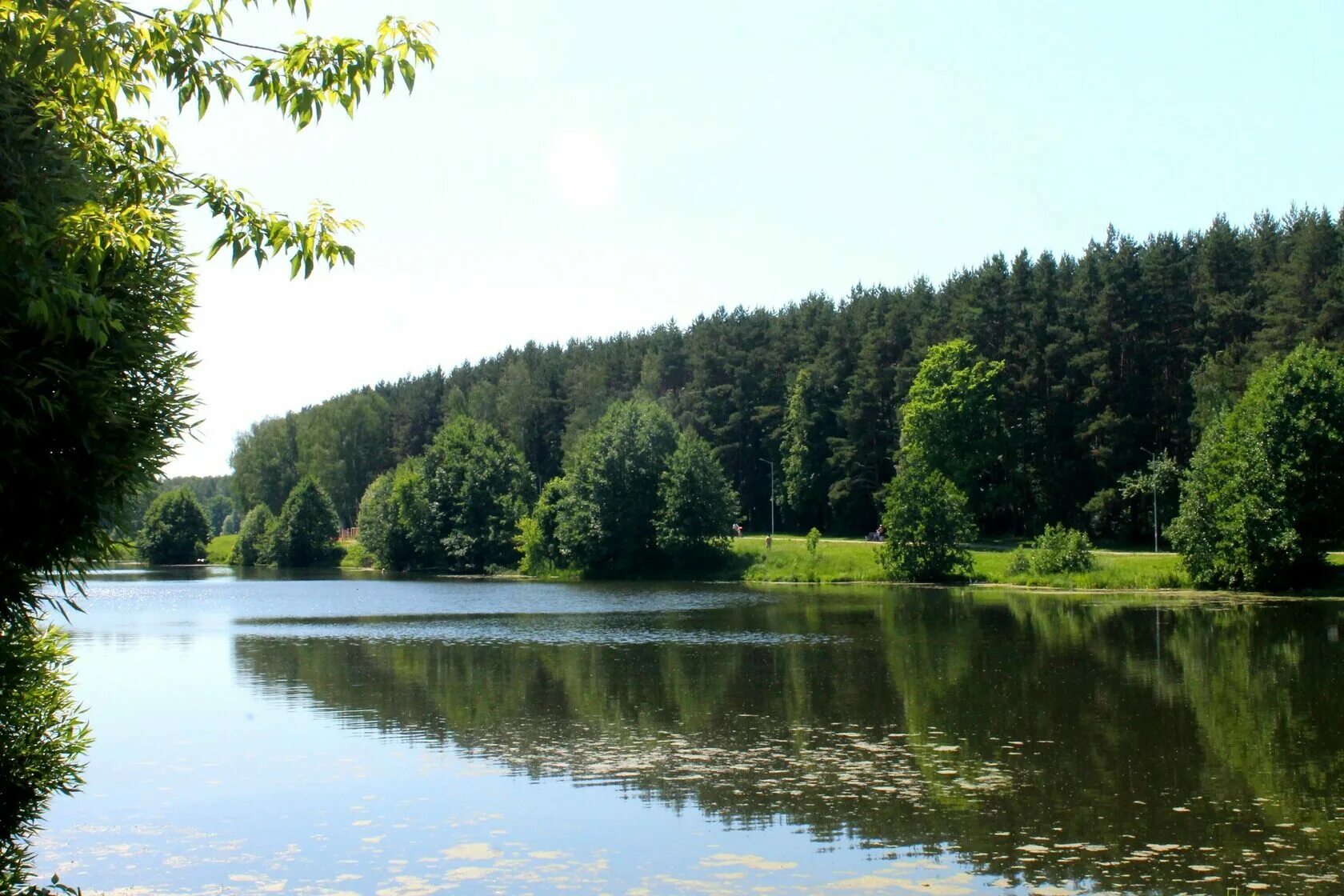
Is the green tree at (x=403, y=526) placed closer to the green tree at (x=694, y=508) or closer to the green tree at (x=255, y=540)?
the green tree at (x=255, y=540)

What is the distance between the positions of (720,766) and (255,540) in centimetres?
12215

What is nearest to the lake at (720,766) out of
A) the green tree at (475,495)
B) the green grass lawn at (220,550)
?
the green tree at (475,495)

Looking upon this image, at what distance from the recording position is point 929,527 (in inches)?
2844

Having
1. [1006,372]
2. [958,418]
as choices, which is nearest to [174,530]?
[958,418]

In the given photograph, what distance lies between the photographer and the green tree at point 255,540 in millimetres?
128750

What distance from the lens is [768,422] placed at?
367ft

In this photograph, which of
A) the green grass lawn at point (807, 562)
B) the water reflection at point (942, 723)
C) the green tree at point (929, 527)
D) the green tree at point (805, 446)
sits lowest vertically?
the water reflection at point (942, 723)

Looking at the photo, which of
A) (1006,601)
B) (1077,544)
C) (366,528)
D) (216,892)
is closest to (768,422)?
(366,528)

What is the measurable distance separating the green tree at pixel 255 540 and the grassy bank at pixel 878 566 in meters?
58.3

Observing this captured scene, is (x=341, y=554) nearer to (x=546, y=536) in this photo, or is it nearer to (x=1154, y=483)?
(x=546, y=536)

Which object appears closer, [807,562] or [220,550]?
[807,562]

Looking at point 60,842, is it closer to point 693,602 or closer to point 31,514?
point 31,514

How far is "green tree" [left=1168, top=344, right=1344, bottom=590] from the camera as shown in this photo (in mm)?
56344

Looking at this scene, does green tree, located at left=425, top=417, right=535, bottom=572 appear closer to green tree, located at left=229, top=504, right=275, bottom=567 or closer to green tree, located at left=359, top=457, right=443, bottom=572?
green tree, located at left=359, top=457, right=443, bottom=572
